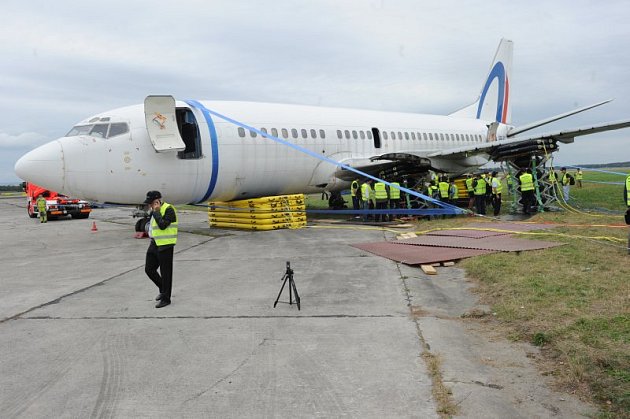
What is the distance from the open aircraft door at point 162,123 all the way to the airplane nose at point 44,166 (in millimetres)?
2217

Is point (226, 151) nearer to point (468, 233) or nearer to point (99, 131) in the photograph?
point (99, 131)

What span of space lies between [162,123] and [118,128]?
1.11 metres

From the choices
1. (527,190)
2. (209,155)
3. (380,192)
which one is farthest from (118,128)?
(527,190)

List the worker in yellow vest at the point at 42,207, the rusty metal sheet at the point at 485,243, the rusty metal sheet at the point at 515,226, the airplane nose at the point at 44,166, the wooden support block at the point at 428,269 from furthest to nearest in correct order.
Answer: the worker in yellow vest at the point at 42,207
the rusty metal sheet at the point at 515,226
the airplane nose at the point at 44,166
the rusty metal sheet at the point at 485,243
the wooden support block at the point at 428,269

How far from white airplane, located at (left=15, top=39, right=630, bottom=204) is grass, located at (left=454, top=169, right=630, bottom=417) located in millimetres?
6217

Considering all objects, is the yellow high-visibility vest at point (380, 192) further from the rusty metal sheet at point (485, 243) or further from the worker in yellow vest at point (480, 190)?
the rusty metal sheet at point (485, 243)

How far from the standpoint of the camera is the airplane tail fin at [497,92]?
94.0 feet

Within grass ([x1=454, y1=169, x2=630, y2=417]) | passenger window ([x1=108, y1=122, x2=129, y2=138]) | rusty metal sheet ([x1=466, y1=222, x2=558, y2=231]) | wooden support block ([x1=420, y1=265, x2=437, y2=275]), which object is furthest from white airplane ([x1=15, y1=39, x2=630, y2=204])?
grass ([x1=454, y1=169, x2=630, y2=417])

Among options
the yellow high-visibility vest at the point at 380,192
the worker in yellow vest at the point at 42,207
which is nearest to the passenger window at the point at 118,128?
the yellow high-visibility vest at the point at 380,192

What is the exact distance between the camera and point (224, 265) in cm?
1028

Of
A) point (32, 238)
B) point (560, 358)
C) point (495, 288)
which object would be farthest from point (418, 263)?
point (32, 238)

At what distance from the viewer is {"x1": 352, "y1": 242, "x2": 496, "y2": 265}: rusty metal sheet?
9.74 meters

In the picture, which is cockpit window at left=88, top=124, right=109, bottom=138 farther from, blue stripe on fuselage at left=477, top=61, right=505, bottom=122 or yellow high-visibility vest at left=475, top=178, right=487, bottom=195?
blue stripe on fuselage at left=477, top=61, right=505, bottom=122

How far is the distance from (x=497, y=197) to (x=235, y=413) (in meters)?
16.0
